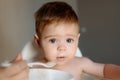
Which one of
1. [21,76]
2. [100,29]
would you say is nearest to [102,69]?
[21,76]

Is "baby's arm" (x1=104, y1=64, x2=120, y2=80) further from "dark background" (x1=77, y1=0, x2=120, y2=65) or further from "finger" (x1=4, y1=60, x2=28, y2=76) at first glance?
"dark background" (x1=77, y1=0, x2=120, y2=65)

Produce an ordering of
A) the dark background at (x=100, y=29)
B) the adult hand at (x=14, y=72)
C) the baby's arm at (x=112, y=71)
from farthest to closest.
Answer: the dark background at (x=100, y=29) < the baby's arm at (x=112, y=71) < the adult hand at (x=14, y=72)

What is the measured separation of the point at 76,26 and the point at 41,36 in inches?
4.6

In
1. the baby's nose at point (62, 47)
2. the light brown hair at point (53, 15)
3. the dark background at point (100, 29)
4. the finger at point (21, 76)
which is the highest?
the light brown hair at point (53, 15)

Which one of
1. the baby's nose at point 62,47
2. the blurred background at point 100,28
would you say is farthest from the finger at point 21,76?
the blurred background at point 100,28

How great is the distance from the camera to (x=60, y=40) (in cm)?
82

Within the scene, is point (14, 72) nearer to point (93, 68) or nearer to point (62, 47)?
point (62, 47)

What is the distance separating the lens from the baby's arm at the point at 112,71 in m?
0.78

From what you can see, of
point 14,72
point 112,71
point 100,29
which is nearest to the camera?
point 14,72

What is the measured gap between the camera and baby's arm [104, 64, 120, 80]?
780 mm

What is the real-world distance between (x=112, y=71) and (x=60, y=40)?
0.59 feet

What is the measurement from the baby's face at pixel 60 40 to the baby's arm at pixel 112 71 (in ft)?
0.39

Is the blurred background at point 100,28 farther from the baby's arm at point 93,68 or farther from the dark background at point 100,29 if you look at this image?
the baby's arm at point 93,68

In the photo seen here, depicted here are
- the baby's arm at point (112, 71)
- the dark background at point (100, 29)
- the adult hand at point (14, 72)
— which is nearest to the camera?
the adult hand at point (14, 72)
